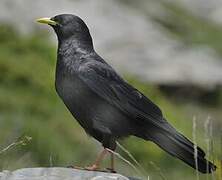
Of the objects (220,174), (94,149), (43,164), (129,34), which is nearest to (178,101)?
(129,34)

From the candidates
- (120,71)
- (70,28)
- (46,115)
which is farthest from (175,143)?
(120,71)

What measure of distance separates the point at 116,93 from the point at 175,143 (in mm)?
575

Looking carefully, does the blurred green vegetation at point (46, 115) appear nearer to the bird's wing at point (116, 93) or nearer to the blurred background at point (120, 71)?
the blurred background at point (120, 71)

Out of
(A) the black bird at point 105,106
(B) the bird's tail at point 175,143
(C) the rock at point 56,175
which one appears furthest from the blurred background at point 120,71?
(C) the rock at point 56,175

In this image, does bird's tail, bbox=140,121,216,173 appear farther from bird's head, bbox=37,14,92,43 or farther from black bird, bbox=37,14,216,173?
bird's head, bbox=37,14,92,43

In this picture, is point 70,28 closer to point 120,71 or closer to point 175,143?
point 175,143

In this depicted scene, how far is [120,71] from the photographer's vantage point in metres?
17.9

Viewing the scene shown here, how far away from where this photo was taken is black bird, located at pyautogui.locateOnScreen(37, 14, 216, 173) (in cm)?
734

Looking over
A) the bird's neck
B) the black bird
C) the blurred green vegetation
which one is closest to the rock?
the black bird

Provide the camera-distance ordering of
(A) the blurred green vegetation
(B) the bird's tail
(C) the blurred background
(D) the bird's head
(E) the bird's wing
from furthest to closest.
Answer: (C) the blurred background < (A) the blurred green vegetation < (D) the bird's head < (E) the bird's wing < (B) the bird's tail

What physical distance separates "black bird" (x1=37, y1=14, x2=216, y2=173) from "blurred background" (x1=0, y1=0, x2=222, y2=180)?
8.18 feet

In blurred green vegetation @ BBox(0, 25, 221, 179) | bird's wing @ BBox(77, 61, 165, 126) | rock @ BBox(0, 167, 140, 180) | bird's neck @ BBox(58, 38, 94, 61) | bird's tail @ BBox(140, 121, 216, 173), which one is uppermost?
blurred green vegetation @ BBox(0, 25, 221, 179)

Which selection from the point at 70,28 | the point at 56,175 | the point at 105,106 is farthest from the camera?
the point at 70,28

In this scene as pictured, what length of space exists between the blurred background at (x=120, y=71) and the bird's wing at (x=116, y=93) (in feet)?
8.19
